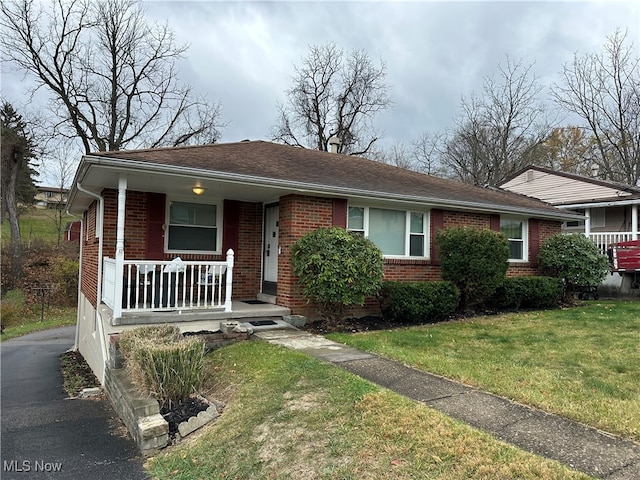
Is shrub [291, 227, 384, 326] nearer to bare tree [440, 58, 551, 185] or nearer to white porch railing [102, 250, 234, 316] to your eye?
white porch railing [102, 250, 234, 316]

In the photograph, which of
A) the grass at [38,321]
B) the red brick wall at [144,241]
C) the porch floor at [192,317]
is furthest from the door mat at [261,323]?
the grass at [38,321]

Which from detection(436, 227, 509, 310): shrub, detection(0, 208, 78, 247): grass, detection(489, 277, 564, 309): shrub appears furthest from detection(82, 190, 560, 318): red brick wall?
detection(0, 208, 78, 247): grass

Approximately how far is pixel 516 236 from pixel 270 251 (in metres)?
6.98

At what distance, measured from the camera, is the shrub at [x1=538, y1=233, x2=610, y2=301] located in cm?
1134

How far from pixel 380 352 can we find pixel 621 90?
26.9 metres

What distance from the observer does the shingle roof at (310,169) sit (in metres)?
7.61

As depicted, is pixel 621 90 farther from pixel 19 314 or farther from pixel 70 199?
pixel 19 314

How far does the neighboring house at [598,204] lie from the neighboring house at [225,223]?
4911 mm

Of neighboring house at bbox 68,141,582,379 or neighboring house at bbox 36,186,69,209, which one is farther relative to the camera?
neighboring house at bbox 36,186,69,209

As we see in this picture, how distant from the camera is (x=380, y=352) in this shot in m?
6.04

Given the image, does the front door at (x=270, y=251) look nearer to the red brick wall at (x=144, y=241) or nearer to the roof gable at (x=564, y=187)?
the red brick wall at (x=144, y=241)

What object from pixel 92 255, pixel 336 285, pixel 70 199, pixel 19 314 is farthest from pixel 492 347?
pixel 19 314

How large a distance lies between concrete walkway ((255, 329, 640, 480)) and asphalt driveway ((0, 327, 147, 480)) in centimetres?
264

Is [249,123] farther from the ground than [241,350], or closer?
farther from the ground
